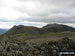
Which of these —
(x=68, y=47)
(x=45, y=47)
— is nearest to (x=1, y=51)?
(x=45, y=47)

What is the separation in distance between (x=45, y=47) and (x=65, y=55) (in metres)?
9.07

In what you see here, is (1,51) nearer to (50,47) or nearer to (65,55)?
(50,47)

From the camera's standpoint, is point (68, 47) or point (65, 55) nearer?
point (65, 55)

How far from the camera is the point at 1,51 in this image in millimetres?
50656

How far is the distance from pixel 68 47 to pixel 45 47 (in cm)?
916

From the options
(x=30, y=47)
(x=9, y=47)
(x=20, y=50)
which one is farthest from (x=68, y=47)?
(x=9, y=47)

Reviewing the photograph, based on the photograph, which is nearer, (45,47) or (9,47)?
(9,47)

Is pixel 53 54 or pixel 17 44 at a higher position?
pixel 17 44

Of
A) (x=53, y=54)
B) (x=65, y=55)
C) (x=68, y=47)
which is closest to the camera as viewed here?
(x=65, y=55)

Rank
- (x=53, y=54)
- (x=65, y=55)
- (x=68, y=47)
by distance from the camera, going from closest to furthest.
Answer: (x=65, y=55) → (x=53, y=54) → (x=68, y=47)

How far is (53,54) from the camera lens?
53.4 meters

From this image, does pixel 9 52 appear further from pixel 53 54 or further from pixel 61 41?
pixel 61 41

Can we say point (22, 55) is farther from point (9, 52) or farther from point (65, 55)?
point (65, 55)

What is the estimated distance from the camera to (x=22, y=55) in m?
49.8
